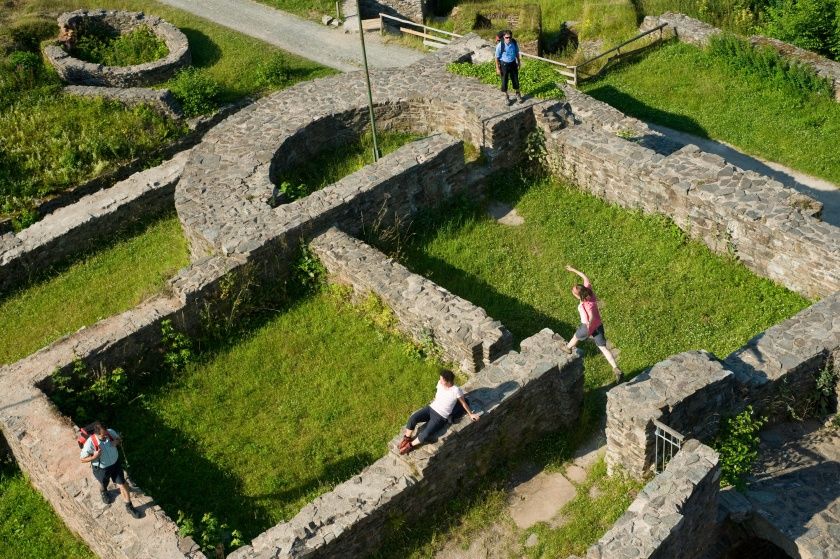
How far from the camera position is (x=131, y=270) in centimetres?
1627

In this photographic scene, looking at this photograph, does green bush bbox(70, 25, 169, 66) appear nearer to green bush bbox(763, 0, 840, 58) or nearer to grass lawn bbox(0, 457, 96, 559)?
grass lawn bbox(0, 457, 96, 559)

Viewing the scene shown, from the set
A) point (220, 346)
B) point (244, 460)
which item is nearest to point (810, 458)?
point (244, 460)

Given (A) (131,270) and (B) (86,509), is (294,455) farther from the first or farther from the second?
(A) (131,270)

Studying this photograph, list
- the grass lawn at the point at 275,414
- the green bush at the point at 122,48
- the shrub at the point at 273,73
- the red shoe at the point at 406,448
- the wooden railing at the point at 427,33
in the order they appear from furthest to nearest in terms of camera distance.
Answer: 1. the wooden railing at the point at 427,33
2. the green bush at the point at 122,48
3. the shrub at the point at 273,73
4. the grass lawn at the point at 275,414
5. the red shoe at the point at 406,448

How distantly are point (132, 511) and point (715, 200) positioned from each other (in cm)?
931

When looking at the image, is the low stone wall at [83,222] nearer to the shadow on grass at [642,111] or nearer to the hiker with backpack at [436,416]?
the hiker with backpack at [436,416]

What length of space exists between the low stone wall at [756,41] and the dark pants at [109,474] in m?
15.7

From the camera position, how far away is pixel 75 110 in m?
20.1

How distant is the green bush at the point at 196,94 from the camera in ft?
67.7

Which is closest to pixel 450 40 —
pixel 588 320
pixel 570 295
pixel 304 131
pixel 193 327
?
pixel 304 131

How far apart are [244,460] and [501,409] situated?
335 cm

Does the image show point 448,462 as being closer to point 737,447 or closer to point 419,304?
point 419,304

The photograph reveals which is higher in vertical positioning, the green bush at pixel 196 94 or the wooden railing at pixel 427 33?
the green bush at pixel 196 94

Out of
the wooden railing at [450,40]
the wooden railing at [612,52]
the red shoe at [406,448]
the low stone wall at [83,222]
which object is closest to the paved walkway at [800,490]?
the red shoe at [406,448]
